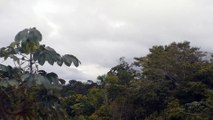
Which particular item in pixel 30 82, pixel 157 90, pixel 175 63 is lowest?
pixel 30 82

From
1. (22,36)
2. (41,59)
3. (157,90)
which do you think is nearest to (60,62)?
(41,59)

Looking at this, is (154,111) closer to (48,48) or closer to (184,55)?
(184,55)

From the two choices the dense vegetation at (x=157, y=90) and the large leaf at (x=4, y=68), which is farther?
the dense vegetation at (x=157, y=90)

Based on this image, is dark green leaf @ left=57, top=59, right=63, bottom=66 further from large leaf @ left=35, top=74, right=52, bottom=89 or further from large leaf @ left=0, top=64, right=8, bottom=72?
large leaf @ left=0, top=64, right=8, bottom=72

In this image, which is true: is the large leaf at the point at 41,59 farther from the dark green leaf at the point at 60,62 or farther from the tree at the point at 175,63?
the tree at the point at 175,63

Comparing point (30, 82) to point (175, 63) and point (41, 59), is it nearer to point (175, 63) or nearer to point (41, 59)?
point (41, 59)

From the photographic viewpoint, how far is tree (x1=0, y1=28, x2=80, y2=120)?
308 centimetres

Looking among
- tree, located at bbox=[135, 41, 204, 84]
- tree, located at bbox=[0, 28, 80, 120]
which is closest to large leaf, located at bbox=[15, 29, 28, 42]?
tree, located at bbox=[0, 28, 80, 120]

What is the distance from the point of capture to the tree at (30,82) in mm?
3084

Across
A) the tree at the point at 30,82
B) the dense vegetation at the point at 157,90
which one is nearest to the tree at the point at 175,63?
the dense vegetation at the point at 157,90

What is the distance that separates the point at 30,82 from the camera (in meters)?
3.05

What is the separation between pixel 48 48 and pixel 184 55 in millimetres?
15545

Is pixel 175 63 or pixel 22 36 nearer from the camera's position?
pixel 22 36

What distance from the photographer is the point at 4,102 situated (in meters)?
3.29
